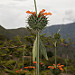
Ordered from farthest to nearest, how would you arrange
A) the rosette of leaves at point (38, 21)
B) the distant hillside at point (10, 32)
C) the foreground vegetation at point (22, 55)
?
the distant hillside at point (10, 32) < the foreground vegetation at point (22, 55) < the rosette of leaves at point (38, 21)

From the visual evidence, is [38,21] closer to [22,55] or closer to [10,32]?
[22,55]

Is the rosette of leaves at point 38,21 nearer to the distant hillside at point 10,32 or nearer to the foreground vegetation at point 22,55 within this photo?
the foreground vegetation at point 22,55

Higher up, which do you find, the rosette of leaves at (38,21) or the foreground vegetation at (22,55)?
the rosette of leaves at (38,21)

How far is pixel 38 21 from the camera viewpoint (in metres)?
1.00

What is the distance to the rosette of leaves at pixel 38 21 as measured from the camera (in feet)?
3.32

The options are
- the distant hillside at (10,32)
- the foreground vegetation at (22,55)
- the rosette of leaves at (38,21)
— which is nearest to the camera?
the rosette of leaves at (38,21)

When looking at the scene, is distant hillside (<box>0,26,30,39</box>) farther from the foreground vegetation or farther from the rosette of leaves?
the rosette of leaves

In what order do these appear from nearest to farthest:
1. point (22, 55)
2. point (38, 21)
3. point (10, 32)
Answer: point (38, 21) → point (22, 55) → point (10, 32)

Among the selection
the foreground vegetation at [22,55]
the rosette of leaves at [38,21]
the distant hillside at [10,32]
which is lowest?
the foreground vegetation at [22,55]

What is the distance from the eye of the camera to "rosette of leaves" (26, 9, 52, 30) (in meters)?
1.01

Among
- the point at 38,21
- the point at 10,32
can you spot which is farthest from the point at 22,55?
the point at 38,21

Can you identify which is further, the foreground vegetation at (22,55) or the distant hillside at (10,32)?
the distant hillside at (10,32)

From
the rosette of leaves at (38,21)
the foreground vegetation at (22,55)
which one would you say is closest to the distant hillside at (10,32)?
the foreground vegetation at (22,55)

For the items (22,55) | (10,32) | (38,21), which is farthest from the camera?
(10,32)
